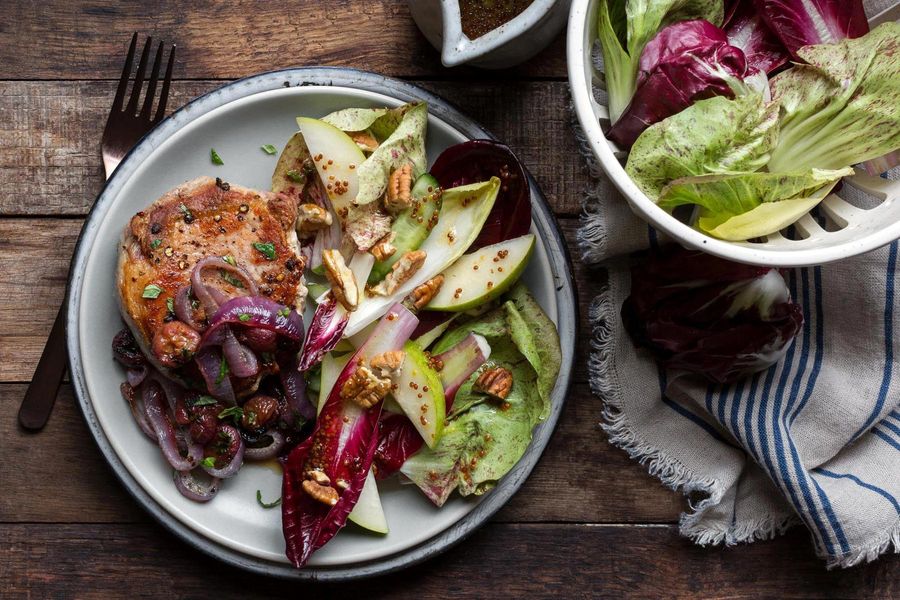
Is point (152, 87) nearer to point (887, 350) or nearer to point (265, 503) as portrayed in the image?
point (265, 503)

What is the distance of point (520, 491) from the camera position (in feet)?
8.86

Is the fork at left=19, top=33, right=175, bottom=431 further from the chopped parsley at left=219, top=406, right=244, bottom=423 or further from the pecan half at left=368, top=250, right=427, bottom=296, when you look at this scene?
the pecan half at left=368, top=250, right=427, bottom=296

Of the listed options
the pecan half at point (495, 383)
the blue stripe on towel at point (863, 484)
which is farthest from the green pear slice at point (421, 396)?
the blue stripe on towel at point (863, 484)

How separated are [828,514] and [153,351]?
2.22 meters

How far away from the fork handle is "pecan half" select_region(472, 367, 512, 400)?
1.41 metres

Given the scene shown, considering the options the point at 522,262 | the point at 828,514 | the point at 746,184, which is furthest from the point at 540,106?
the point at 828,514

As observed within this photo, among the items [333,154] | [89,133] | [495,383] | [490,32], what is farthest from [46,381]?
[490,32]

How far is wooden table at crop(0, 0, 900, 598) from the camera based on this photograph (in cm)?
264

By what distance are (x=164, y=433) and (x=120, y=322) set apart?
0.39 meters

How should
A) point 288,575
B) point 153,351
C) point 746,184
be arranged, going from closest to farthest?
point 746,184
point 153,351
point 288,575

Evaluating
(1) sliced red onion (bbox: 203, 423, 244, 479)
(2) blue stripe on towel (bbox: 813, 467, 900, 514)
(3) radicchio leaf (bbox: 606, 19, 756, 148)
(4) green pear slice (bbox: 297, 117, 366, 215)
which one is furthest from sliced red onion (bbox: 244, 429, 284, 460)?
(2) blue stripe on towel (bbox: 813, 467, 900, 514)

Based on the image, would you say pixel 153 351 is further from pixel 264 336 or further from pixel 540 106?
pixel 540 106

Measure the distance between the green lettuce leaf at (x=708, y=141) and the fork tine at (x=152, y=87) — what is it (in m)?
1.60

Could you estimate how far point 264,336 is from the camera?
7.45 ft
